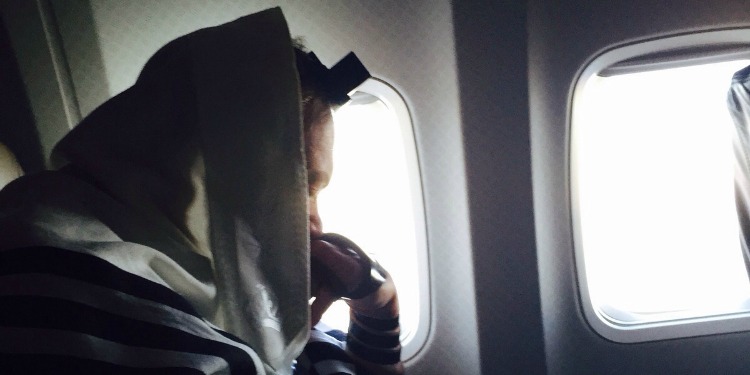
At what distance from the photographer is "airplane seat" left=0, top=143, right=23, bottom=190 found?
92 centimetres

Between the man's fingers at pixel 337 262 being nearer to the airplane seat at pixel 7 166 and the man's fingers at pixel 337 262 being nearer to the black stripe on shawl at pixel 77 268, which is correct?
the black stripe on shawl at pixel 77 268

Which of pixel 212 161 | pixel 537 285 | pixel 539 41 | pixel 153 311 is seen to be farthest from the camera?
pixel 537 285

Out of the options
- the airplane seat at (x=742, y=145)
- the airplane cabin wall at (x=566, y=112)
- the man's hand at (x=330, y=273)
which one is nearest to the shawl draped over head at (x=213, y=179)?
the man's hand at (x=330, y=273)

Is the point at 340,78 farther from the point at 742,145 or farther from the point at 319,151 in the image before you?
the point at 742,145

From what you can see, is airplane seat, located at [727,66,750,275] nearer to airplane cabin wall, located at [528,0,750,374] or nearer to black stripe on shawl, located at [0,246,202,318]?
airplane cabin wall, located at [528,0,750,374]

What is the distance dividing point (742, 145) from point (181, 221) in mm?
1333

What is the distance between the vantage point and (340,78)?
67 cm

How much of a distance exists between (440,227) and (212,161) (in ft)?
2.20

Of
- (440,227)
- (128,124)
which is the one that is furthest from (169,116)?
(440,227)

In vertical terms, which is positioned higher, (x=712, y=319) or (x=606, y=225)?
(x=606, y=225)

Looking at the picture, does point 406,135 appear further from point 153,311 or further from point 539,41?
point 153,311

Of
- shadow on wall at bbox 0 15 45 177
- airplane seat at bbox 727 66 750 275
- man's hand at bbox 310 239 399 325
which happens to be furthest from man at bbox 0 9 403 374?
airplane seat at bbox 727 66 750 275

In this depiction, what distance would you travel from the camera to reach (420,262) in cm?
112

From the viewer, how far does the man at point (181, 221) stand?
408mm
